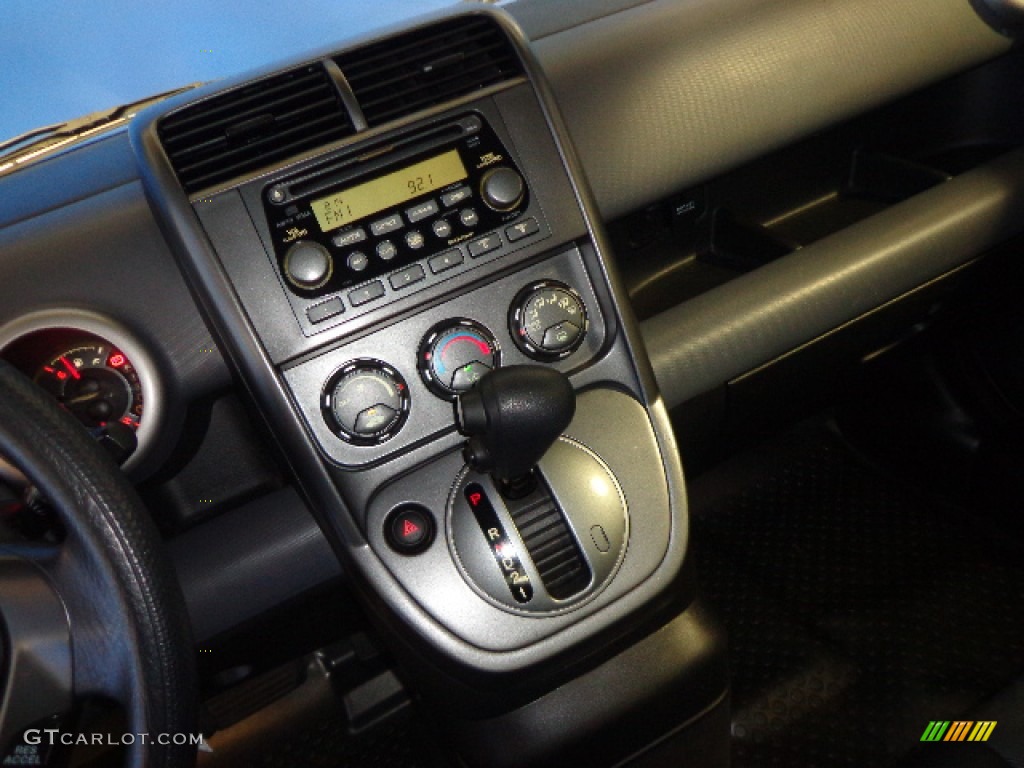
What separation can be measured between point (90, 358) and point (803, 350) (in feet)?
3.07

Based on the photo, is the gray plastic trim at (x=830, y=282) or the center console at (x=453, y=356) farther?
the gray plastic trim at (x=830, y=282)

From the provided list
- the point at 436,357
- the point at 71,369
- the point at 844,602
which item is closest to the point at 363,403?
the point at 436,357

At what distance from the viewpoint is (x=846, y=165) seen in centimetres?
159

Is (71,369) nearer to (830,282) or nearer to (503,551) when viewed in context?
(503,551)

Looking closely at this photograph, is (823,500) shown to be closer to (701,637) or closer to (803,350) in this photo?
(803,350)

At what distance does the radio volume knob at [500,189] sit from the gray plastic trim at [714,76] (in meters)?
0.21

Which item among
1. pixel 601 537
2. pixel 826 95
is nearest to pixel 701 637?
pixel 601 537

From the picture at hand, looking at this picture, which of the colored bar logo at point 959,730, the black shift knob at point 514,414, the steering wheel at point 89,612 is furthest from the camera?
the colored bar logo at point 959,730

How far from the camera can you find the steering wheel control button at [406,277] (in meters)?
0.92

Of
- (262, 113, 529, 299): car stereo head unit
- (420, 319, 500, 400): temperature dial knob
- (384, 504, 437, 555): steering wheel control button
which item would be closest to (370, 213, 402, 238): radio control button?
(262, 113, 529, 299): car stereo head unit

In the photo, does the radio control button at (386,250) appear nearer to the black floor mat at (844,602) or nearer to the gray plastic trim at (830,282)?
the gray plastic trim at (830,282)

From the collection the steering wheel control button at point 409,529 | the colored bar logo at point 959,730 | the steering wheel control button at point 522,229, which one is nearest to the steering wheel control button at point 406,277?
the steering wheel control button at point 522,229

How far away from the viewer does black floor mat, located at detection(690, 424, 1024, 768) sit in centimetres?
137

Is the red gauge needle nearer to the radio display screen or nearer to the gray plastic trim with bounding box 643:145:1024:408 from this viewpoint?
the radio display screen
